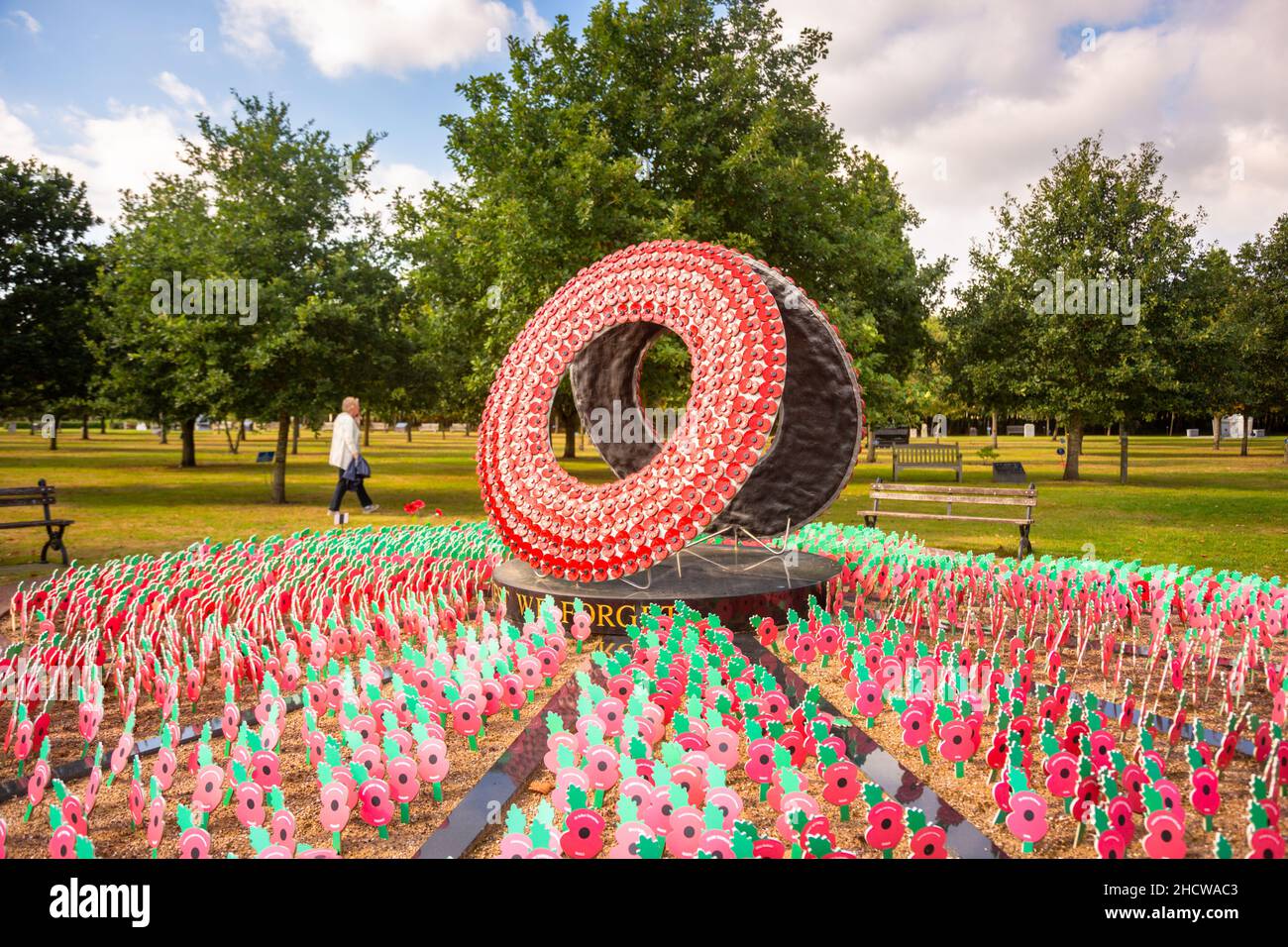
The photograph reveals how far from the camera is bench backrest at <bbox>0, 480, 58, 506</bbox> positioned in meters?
12.1

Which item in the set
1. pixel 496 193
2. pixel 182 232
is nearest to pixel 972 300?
pixel 496 193

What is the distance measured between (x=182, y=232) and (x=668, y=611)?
1938 cm

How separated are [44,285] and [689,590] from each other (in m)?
Result: 22.1

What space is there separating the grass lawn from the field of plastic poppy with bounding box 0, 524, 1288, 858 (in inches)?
211

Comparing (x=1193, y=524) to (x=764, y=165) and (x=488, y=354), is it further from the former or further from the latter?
(x=488, y=354)

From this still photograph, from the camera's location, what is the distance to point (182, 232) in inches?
816

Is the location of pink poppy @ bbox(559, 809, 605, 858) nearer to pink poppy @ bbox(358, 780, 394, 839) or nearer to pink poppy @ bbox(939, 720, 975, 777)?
pink poppy @ bbox(358, 780, 394, 839)

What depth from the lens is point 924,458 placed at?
32.2 meters

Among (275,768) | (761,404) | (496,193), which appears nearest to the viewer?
(275,768)

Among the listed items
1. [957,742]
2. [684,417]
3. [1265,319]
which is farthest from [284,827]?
[1265,319]

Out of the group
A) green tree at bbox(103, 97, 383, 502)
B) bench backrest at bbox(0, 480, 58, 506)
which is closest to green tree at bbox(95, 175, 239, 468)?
green tree at bbox(103, 97, 383, 502)

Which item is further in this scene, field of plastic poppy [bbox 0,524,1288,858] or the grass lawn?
the grass lawn

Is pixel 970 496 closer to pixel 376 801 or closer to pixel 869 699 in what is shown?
pixel 869 699

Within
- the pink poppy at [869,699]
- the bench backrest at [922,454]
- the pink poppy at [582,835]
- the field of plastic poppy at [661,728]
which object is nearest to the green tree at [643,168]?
the bench backrest at [922,454]
